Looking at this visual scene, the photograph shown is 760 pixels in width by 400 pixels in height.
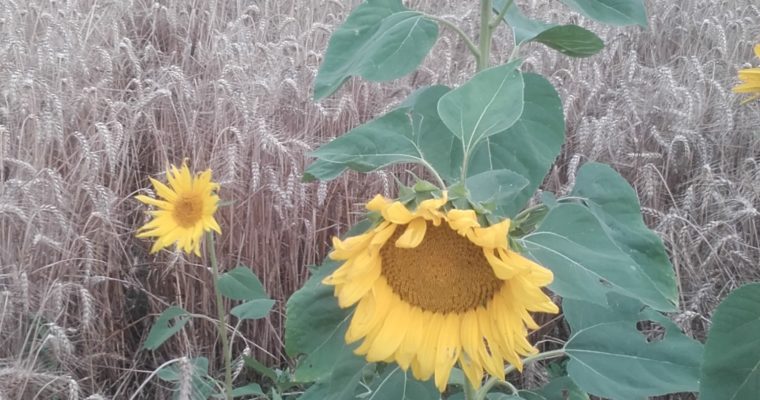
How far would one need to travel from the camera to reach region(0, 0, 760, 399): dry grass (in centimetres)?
179

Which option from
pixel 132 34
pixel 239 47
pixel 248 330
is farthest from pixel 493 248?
pixel 132 34

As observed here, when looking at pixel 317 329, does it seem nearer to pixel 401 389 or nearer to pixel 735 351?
pixel 401 389

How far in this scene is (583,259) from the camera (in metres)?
0.64

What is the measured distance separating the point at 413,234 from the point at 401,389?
249 mm

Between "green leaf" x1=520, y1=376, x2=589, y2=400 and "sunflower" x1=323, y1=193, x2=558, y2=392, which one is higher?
"sunflower" x1=323, y1=193, x2=558, y2=392

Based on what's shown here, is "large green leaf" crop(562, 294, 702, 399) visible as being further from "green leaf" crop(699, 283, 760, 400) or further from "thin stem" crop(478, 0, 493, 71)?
"thin stem" crop(478, 0, 493, 71)

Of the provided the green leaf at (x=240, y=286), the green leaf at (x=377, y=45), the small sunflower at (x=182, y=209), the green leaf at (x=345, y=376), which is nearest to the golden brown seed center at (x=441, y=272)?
the green leaf at (x=345, y=376)

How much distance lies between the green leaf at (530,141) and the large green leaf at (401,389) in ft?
0.67

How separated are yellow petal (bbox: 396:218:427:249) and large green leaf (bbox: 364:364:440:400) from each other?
24cm

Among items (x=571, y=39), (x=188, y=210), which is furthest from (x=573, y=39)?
(x=188, y=210)

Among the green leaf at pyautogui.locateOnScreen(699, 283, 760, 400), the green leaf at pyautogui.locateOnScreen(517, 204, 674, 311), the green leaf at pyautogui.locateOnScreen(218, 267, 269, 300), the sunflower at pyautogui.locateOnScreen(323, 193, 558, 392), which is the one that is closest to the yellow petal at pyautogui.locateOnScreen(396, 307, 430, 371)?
the sunflower at pyautogui.locateOnScreen(323, 193, 558, 392)

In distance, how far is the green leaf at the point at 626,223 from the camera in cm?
72

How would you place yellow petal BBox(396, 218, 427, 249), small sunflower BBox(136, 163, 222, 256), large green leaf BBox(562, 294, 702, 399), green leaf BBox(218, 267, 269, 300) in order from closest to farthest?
1. yellow petal BBox(396, 218, 427, 249)
2. large green leaf BBox(562, 294, 702, 399)
3. green leaf BBox(218, 267, 269, 300)
4. small sunflower BBox(136, 163, 222, 256)

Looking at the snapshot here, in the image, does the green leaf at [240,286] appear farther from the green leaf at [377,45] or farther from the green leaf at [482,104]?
the green leaf at [482,104]
